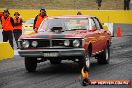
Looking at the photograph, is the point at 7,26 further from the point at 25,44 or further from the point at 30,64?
the point at 25,44

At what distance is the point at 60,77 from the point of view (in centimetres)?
1241

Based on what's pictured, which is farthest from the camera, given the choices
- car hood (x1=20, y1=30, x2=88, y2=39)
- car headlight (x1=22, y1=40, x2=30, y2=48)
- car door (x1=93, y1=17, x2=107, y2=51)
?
car door (x1=93, y1=17, x2=107, y2=51)

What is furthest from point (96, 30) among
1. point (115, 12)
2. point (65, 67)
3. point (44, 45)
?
point (115, 12)

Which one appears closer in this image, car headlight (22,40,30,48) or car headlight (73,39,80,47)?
car headlight (73,39,80,47)

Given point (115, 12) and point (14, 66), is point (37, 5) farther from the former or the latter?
point (14, 66)

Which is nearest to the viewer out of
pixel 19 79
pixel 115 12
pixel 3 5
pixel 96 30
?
pixel 19 79

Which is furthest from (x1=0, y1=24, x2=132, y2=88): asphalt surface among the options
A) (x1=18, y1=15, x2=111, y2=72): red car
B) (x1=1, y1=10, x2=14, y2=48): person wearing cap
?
(x1=1, y1=10, x2=14, y2=48): person wearing cap

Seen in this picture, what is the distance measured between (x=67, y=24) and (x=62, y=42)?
1334 millimetres

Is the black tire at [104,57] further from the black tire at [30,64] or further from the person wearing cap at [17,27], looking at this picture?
the person wearing cap at [17,27]

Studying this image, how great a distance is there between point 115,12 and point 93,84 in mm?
28455

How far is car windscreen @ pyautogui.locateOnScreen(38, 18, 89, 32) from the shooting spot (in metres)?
14.1

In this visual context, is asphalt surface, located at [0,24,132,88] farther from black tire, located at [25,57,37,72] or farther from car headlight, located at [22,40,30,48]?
car headlight, located at [22,40,30,48]

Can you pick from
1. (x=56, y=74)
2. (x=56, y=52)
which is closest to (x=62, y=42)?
(x=56, y=52)

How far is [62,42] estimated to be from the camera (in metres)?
13.0
